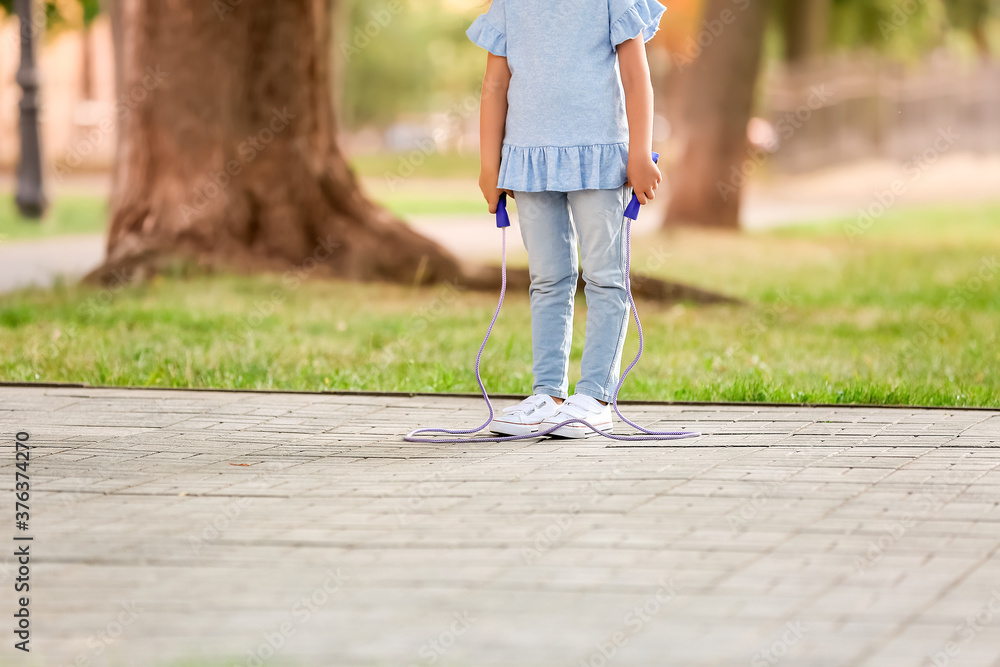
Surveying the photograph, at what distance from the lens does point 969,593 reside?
3.14 m

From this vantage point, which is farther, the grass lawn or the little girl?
the grass lawn

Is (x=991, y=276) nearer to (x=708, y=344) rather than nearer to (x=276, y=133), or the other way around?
(x=708, y=344)

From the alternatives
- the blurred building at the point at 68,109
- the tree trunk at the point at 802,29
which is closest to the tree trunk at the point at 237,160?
the blurred building at the point at 68,109

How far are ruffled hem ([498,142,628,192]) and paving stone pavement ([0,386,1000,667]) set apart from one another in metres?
0.94

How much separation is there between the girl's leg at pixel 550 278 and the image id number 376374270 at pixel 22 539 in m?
1.89

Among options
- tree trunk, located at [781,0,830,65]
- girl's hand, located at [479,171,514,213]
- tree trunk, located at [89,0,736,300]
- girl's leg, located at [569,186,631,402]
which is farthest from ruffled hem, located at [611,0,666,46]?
tree trunk, located at [781,0,830,65]

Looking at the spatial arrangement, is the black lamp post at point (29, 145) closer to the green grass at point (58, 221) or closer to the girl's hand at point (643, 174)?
the green grass at point (58, 221)

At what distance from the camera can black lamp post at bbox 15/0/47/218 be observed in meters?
18.3

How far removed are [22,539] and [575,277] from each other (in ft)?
7.72

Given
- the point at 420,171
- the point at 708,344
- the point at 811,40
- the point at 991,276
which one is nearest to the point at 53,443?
the point at 708,344

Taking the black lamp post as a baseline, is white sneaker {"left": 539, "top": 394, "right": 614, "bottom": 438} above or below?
below

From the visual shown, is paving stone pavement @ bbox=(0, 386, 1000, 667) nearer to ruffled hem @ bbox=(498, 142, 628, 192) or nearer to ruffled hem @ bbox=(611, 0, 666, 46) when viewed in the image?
ruffled hem @ bbox=(498, 142, 628, 192)

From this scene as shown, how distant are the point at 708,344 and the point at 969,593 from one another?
4741 mm

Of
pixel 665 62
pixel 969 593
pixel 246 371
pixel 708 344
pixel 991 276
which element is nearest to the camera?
pixel 969 593
